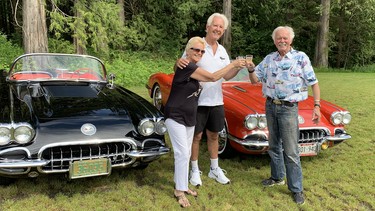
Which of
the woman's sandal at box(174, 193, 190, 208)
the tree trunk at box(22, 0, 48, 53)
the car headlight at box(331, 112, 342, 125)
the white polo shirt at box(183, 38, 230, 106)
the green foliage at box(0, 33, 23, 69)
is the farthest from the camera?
the green foliage at box(0, 33, 23, 69)

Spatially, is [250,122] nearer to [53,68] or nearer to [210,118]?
[210,118]

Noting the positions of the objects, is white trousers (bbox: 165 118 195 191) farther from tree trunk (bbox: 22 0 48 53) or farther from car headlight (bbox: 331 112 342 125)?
tree trunk (bbox: 22 0 48 53)

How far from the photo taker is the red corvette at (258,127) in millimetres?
4199

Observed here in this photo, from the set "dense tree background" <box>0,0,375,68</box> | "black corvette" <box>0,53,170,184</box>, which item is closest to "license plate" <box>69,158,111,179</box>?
"black corvette" <box>0,53,170,184</box>

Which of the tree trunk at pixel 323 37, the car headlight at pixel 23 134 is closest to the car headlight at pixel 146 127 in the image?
the car headlight at pixel 23 134

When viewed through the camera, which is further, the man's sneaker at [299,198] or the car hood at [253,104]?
the car hood at [253,104]

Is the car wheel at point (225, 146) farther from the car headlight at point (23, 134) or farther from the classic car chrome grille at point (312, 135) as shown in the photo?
the car headlight at point (23, 134)

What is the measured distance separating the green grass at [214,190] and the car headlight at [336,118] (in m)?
0.58

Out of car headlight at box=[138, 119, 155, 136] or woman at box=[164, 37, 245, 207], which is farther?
car headlight at box=[138, 119, 155, 136]

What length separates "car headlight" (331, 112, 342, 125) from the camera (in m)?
4.57

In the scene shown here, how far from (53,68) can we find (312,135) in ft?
12.2

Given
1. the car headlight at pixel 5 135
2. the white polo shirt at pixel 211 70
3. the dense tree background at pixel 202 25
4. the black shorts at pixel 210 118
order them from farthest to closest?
the dense tree background at pixel 202 25
the black shorts at pixel 210 118
the white polo shirt at pixel 211 70
the car headlight at pixel 5 135

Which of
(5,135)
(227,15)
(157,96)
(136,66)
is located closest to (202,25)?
(227,15)

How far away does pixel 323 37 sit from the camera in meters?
19.8
